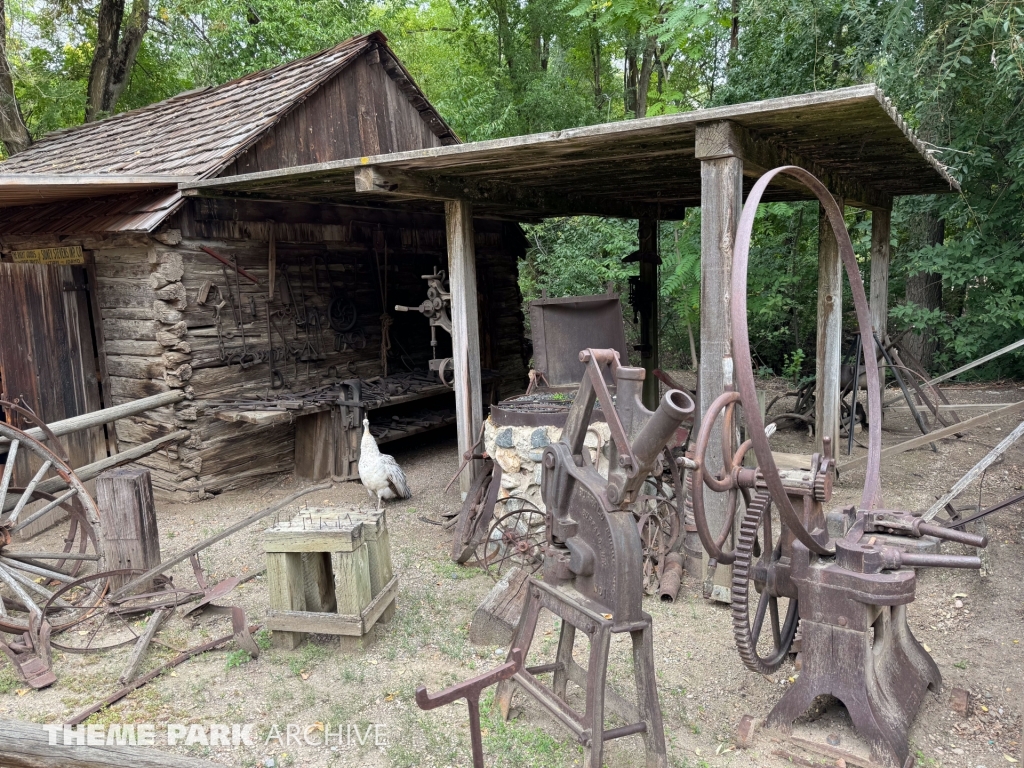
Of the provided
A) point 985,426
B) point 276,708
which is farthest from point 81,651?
point 985,426

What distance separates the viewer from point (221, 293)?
7.35 metres

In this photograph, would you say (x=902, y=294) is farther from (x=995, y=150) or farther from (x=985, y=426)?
(x=985, y=426)

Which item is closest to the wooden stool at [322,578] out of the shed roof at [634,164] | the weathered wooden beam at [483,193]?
the shed roof at [634,164]

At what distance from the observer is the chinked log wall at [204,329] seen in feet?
23.2

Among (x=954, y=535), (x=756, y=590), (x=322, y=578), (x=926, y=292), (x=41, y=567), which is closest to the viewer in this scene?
(x=954, y=535)

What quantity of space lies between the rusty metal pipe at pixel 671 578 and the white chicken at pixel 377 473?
2.84 meters

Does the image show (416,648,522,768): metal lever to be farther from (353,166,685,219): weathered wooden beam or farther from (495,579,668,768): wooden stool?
(353,166,685,219): weathered wooden beam

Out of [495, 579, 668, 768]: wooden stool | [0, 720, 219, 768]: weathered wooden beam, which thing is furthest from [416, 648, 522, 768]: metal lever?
[0, 720, 219, 768]: weathered wooden beam

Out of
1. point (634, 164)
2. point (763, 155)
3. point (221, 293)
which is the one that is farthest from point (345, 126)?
point (763, 155)

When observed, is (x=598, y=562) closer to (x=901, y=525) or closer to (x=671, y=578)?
(x=901, y=525)

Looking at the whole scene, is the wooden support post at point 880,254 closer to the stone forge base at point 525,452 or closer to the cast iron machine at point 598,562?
the stone forge base at point 525,452

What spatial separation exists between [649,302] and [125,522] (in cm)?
691

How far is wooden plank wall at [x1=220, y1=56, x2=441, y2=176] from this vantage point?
8.19 m

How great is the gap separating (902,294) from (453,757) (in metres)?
A: 11.5
